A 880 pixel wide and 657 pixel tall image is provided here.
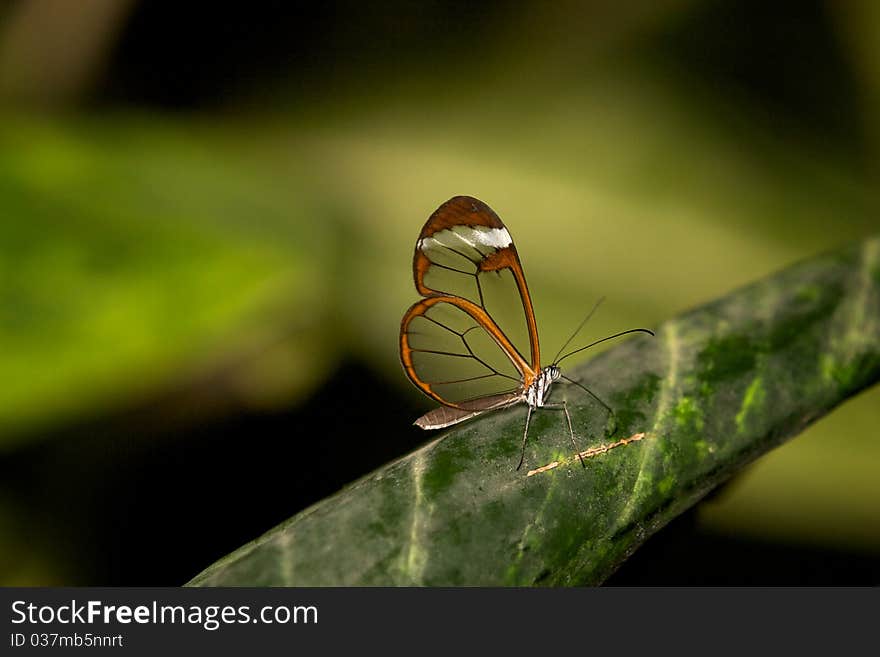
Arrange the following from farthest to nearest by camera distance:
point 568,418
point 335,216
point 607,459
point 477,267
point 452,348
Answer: point 335,216 < point 452,348 < point 477,267 < point 568,418 < point 607,459

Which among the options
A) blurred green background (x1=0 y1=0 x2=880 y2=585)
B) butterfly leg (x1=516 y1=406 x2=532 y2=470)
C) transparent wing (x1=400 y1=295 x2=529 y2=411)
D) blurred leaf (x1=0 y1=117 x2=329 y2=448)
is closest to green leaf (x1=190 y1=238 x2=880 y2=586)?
butterfly leg (x1=516 y1=406 x2=532 y2=470)

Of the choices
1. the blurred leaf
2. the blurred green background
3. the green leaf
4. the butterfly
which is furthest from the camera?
the blurred green background

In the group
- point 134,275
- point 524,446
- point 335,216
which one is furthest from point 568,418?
point 335,216

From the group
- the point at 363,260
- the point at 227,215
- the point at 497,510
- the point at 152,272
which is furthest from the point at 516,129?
the point at 497,510

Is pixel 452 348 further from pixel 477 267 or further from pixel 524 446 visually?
pixel 524 446

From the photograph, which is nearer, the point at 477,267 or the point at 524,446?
the point at 524,446

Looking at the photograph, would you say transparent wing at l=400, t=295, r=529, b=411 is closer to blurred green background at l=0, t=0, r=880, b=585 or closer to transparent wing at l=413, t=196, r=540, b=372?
transparent wing at l=413, t=196, r=540, b=372

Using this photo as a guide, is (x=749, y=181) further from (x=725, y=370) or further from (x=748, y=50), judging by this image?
(x=725, y=370)
